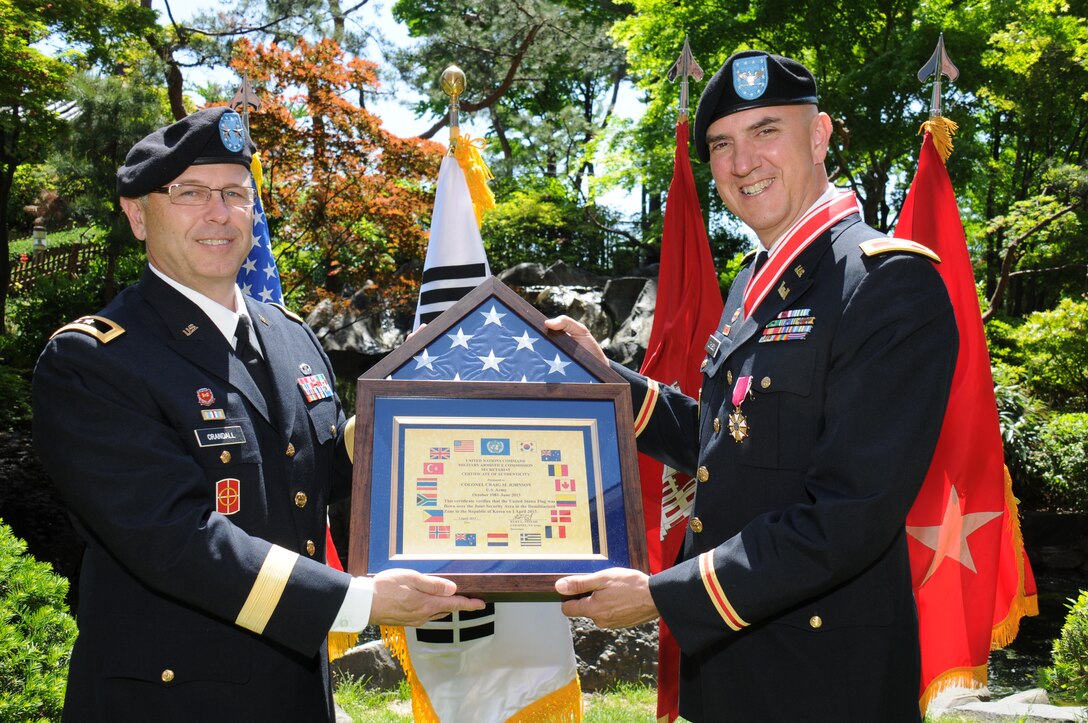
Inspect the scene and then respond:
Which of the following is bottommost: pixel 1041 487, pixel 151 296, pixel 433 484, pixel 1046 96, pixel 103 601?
pixel 1041 487

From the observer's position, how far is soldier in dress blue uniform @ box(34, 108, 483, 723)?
2396 millimetres

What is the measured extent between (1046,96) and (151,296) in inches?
652

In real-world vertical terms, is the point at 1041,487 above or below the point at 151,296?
below

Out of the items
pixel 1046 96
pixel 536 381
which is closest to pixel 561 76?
pixel 1046 96

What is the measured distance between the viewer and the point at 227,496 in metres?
2.56

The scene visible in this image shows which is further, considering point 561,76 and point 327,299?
point 561,76

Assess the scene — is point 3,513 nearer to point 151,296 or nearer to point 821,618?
point 151,296

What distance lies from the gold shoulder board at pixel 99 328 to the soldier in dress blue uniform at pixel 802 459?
1.48m

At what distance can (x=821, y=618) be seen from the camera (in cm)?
243

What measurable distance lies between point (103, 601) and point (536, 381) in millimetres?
1384

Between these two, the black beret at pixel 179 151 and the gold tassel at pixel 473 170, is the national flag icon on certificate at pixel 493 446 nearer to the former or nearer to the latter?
the black beret at pixel 179 151

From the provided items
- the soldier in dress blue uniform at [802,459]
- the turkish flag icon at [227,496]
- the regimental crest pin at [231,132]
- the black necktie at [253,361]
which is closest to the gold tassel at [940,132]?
the soldier in dress blue uniform at [802,459]

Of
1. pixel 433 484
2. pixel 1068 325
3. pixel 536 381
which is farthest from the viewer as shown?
pixel 1068 325

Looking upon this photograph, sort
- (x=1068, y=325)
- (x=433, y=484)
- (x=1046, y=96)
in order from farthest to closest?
(x=1046, y=96)
(x=1068, y=325)
(x=433, y=484)
